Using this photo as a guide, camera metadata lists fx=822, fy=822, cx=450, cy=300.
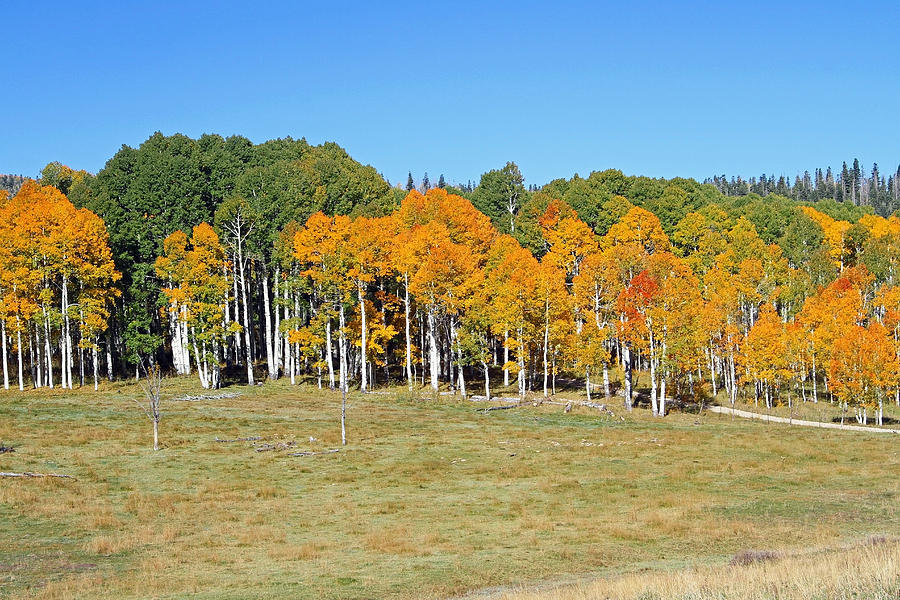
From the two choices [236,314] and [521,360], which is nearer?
[521,360]

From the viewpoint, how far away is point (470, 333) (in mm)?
75250

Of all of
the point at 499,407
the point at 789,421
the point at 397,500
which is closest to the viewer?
the point at 397,500

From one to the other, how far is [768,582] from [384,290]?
Answer: 6678 centimetres

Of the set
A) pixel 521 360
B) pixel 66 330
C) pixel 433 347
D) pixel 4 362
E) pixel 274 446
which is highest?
pixel 66 330

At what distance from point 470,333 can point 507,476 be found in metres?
31.7

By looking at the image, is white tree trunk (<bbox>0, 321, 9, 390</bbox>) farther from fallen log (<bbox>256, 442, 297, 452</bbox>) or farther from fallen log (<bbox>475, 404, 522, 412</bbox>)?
fallen log (<bbox>475, 404, 522, 412</bbox>)

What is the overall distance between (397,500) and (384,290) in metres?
48.3

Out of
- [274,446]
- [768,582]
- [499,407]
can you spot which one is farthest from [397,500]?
[499,407]

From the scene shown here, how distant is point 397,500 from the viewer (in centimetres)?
3850

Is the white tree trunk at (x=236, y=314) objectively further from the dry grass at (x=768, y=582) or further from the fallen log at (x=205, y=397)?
the dry grass at (x=768, y=582)

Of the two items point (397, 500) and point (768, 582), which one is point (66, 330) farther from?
point (768, 582)

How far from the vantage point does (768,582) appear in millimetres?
20922

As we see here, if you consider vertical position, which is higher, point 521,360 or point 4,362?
point 4,362

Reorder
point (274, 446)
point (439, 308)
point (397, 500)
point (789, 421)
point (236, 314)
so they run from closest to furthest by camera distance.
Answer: point (397, 500) → point (274, 446) → point (789, 421) → point (439, 308) → point (236, 314)
